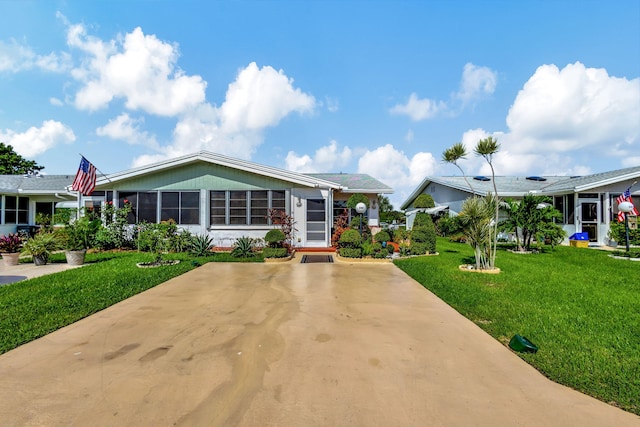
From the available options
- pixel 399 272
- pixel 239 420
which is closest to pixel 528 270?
pixel 399 272

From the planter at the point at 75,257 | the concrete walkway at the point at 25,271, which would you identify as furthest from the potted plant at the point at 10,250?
the planter at the point at 75,257

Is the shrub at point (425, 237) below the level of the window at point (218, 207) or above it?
below

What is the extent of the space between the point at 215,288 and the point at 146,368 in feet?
11.2

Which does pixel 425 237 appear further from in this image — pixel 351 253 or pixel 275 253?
pixel 275 253

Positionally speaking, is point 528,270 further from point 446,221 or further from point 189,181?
point 189,181

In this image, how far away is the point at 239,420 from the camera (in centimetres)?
229

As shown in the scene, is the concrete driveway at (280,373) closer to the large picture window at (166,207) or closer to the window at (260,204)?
the window at (260,204)

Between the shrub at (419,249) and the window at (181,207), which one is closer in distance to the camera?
the shrub at (419,249)

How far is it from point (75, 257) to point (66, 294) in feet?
14.0

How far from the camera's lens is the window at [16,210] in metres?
15.9

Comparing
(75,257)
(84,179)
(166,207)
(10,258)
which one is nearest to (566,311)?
(75,257)

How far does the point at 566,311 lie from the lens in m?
4.90

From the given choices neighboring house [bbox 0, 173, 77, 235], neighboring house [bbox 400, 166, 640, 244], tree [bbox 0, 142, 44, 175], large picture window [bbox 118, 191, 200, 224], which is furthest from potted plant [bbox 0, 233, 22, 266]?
tree [bbox 0, 142, 44, 175]

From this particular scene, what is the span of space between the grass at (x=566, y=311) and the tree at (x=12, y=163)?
1590 inches
